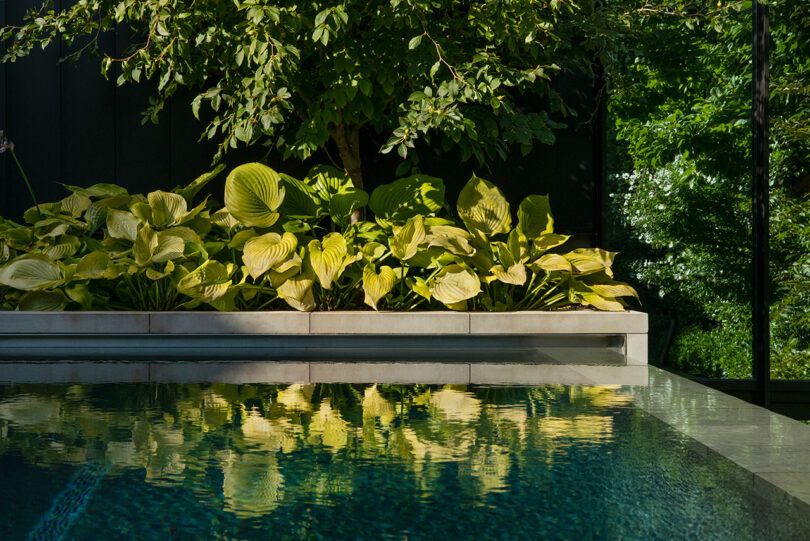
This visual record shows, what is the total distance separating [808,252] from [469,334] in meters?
2.03

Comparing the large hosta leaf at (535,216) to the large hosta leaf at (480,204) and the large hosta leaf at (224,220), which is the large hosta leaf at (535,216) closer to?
the large hosta leaf at (480,204)

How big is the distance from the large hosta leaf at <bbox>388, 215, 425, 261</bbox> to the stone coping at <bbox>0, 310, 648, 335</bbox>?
332mm

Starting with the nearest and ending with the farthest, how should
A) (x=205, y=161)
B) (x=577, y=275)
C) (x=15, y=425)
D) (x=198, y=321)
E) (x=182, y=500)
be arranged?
(x=182, y=500), (x=15, y=425), (x=198, y=321), (x=577, y=275), (x=205, y=161)

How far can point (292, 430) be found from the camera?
84.7 inches

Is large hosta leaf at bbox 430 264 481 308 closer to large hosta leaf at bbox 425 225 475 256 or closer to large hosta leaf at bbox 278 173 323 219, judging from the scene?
large hosta leaf at bbox 425 225 475 256

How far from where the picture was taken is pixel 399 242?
3891mm

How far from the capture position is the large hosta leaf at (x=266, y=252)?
3781 millimetres

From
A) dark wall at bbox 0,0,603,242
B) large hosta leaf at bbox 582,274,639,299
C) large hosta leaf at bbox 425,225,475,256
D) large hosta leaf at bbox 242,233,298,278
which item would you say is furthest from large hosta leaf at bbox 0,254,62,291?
large hosta leaf at bbox 582,274,639,299

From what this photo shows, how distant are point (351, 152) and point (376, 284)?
1.30m

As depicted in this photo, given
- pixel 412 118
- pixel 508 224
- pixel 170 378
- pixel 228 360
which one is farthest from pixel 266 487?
pixel 508 224

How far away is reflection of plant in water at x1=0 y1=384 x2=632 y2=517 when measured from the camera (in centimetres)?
172

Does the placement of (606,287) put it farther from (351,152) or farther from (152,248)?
(152,248)

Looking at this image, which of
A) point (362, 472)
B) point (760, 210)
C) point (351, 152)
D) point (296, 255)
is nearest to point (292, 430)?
point (362, 472)

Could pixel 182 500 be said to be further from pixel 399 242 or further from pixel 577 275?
pixel 577 275
